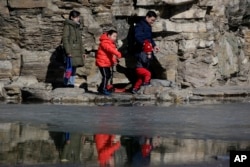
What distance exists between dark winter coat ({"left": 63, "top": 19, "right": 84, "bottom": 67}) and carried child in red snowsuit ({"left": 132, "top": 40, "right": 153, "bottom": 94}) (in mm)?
1407

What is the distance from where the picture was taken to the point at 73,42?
1566 cm

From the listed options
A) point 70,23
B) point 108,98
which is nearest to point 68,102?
point 108,98

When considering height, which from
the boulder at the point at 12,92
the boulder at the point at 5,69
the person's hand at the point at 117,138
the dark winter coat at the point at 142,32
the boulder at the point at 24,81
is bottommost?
the person's hand at the point at 117,138

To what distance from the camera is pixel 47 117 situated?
37.3ft

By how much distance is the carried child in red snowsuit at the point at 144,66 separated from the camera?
15.8 meters

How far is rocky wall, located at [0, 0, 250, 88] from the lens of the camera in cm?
1656

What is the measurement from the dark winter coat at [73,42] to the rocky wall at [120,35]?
3.43 feet

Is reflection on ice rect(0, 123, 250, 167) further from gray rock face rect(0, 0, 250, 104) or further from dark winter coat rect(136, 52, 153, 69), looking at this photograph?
gray rock face rect(0, 0, 250, 104)

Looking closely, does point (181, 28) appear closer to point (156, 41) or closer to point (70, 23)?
point (156, 41)

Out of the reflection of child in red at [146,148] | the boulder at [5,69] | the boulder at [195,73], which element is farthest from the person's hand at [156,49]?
the reflection of child in red at [146,148]

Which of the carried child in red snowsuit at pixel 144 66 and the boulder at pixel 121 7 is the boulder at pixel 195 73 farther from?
the boulder at pixel 121 7

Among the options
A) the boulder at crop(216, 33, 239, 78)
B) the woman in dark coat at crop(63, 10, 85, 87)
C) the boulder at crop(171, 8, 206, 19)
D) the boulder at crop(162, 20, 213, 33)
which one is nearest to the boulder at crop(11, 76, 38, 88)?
the woman in dark coat at crop(63, 10, 85, 87)

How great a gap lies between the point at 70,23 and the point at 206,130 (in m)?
6.58

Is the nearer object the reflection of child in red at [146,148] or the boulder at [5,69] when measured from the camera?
the reflection of child in red at [146,148]
